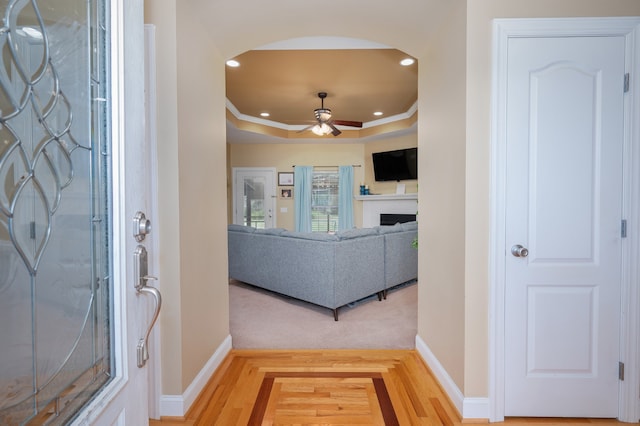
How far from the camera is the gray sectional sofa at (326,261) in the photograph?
136 inches

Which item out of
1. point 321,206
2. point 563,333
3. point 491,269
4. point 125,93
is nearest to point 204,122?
point 125,93

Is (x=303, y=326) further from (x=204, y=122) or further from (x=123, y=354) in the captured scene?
(x=123, y=354)

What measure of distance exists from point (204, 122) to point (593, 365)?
2.81 m

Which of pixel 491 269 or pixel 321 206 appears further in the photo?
pixel 321 206

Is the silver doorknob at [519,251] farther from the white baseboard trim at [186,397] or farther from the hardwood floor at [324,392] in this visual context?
the white baseboard trim at [186,397]

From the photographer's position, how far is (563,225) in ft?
5.89

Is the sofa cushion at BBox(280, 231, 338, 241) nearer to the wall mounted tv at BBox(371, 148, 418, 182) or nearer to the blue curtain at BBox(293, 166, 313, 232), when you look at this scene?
the wall mounted tv at BBox(371, 148, 418, 182)

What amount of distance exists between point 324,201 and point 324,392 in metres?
5.72

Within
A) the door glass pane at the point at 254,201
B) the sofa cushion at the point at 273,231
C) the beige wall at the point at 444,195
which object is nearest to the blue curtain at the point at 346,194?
the door glass pane at the point at 254,201

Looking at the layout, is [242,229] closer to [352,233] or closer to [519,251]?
[352,233]

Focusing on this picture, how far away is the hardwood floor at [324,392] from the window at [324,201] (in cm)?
507

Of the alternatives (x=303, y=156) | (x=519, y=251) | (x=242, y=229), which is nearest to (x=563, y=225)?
(x=519, y=251)

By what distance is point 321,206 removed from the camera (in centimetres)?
761

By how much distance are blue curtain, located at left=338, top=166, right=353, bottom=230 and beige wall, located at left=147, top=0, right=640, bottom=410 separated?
4.90m
